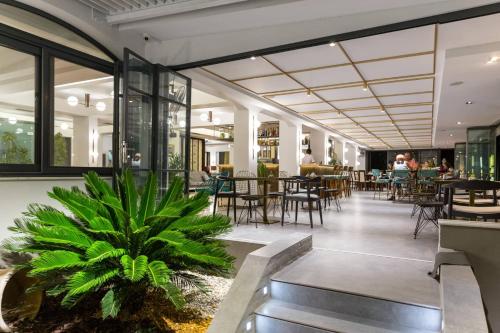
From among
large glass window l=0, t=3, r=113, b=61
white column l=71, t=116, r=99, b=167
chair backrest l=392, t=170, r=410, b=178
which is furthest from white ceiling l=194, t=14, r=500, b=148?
white column l=71, t=116, r=99, b=167

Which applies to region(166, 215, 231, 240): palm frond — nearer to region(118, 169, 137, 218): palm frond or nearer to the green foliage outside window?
region(118, 169, 137, 218): palm frond

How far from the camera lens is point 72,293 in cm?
198

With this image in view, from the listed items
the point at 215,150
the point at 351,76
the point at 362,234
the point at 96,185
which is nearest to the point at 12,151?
the point at 96,185

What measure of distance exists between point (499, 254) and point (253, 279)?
6.24 feet

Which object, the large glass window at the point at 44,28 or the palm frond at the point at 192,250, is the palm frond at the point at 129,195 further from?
the large glass window at the point at 44,28

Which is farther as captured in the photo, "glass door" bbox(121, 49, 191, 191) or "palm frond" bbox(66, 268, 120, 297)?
"glass door" bbox(121, 49, 191, 191)

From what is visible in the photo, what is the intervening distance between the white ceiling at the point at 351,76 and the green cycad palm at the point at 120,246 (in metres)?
3.19

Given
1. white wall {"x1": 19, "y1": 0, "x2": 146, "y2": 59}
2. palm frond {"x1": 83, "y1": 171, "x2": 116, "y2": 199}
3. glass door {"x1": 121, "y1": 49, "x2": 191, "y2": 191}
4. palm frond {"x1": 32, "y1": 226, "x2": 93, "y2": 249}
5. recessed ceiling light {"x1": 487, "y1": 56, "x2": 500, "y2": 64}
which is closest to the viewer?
palm frond {"x1": 32, "y1": 226, "x2": 93, "y2": 249}

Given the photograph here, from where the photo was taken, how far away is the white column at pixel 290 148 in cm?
1036

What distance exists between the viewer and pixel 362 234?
4633 mm

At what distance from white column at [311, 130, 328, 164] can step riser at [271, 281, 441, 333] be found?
1061cm

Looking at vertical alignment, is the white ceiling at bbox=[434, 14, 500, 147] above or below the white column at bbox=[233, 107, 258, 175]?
above

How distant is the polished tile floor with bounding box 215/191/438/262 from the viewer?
3.69 metres

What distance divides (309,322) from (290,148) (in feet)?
27.5
